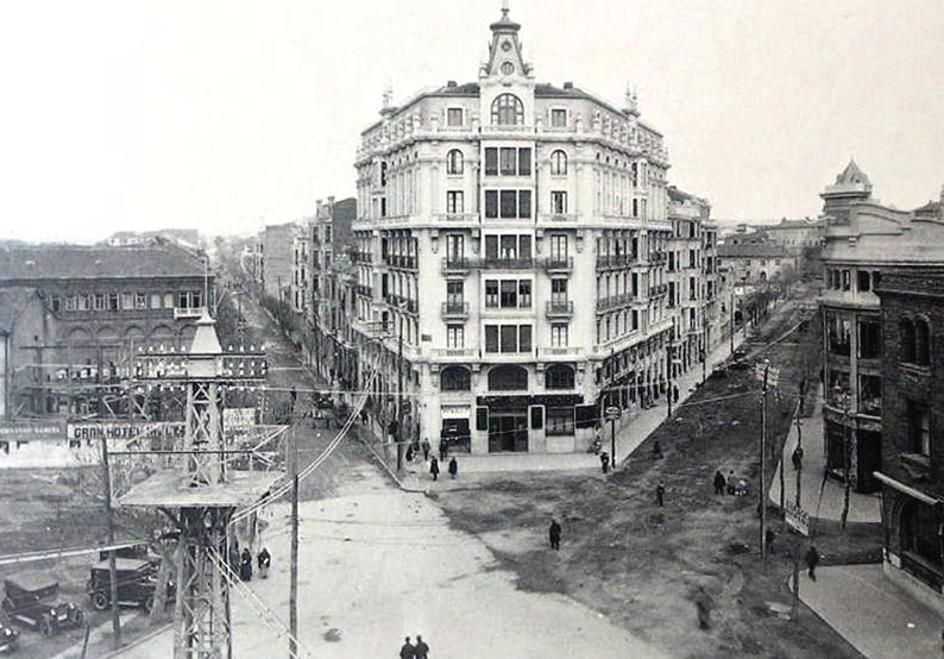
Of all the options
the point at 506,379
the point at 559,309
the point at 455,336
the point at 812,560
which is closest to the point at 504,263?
the point at 559,309

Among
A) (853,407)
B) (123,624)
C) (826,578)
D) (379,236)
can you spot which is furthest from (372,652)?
(379,236)

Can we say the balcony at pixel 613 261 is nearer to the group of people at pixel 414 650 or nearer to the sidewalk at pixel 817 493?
the sidewalk at pixel 817 493

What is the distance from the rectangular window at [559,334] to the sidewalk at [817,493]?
13.7 m

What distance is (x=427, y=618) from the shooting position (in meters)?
30.4

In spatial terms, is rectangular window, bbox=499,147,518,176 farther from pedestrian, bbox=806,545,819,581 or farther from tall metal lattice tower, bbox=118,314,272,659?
tall metal lattice tower, bbox=118,314,272,659

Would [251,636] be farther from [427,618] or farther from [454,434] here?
[454,434]

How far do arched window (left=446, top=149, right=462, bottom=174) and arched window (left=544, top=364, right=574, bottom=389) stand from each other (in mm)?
12356

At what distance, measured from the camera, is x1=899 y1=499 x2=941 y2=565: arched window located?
30625mm

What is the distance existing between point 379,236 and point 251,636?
42249 mm

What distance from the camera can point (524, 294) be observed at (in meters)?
56.9

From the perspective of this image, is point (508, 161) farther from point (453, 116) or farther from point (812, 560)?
point (812, 560)

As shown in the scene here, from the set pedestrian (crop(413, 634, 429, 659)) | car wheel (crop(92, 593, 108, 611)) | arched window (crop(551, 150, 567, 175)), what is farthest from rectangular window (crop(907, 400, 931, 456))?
arched window (crop(551, 150, 567, 175))

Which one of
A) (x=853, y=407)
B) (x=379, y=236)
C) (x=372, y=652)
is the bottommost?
(x=372, y=652)

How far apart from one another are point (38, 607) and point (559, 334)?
1347 inches
